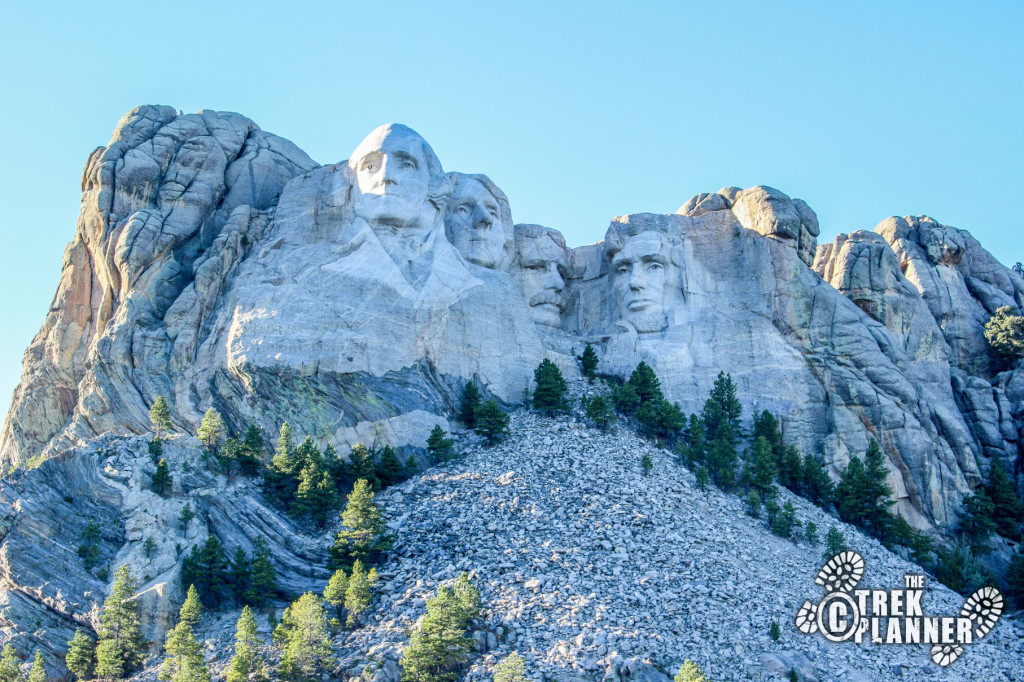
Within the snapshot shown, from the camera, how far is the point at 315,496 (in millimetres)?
53344

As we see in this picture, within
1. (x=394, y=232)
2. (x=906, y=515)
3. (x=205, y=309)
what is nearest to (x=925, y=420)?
(x=906, y=515)

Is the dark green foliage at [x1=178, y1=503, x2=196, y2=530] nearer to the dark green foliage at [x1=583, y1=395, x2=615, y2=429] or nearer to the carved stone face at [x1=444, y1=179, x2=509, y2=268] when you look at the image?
the dark green foliage at [x1=583, y1=395, x2=615, y2=429]

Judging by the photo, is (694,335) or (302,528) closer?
(302,528)

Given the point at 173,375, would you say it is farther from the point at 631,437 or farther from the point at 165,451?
the point at 631,437

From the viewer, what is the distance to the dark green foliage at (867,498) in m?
59.8

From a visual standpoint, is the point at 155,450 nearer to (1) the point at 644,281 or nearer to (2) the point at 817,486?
(1) the point at 644,281

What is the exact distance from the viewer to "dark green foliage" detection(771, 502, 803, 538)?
5553 centimetres

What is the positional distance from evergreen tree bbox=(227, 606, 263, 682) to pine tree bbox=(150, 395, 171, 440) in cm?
1342

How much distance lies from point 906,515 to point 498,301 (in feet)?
64.5

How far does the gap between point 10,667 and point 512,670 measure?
52.7 feet

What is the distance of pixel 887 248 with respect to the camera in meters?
72.5

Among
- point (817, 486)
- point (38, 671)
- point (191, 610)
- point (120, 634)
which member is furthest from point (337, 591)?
point (817, 486)

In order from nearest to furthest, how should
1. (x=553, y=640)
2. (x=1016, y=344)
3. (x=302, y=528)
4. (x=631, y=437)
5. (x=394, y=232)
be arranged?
1. (x=553, y=640)
2. (x=302, y=528)
3. (x=631, y=437)
4. (x=394, y=232)
5. (x=1016, y=344)

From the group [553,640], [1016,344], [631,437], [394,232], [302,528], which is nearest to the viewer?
[553,640]
